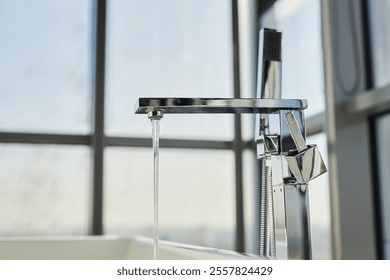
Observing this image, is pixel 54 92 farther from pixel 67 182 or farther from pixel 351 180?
pixel 351 180

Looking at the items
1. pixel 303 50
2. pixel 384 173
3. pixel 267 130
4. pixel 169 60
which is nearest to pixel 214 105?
pixel 267 130

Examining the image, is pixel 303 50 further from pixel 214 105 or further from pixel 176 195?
pixel 214 105

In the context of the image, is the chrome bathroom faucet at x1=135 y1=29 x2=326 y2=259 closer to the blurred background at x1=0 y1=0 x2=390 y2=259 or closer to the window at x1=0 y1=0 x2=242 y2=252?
the blurred background at x1=0 y1=0 x2=390 y2=259

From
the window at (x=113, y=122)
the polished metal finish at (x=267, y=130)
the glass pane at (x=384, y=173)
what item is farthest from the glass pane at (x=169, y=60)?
the polished metal finish at (x=267, y=130)

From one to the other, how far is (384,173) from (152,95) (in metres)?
0.83

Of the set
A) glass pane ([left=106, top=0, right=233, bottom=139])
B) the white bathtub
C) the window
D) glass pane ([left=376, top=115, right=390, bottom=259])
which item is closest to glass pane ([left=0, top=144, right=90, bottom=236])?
the window

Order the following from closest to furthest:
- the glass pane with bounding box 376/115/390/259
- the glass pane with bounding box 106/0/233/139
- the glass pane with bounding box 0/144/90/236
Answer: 1. the glass pane with bounding box 376/115/390/259
2. the glass pane with bounding box 0/144/90/236
3. the glass pane with bounding box 106/0/233/139

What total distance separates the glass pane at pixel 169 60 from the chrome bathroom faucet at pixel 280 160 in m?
1.38

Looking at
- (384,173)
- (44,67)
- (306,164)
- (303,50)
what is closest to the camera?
(306,164)

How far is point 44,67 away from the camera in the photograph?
1.77m

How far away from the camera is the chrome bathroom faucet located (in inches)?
15.7

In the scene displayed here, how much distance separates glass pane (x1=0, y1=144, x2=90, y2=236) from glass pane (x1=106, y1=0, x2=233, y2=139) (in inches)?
7.1

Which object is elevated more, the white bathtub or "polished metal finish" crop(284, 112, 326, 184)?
"polished metal finish" crop(284, 112, 326, 184)
